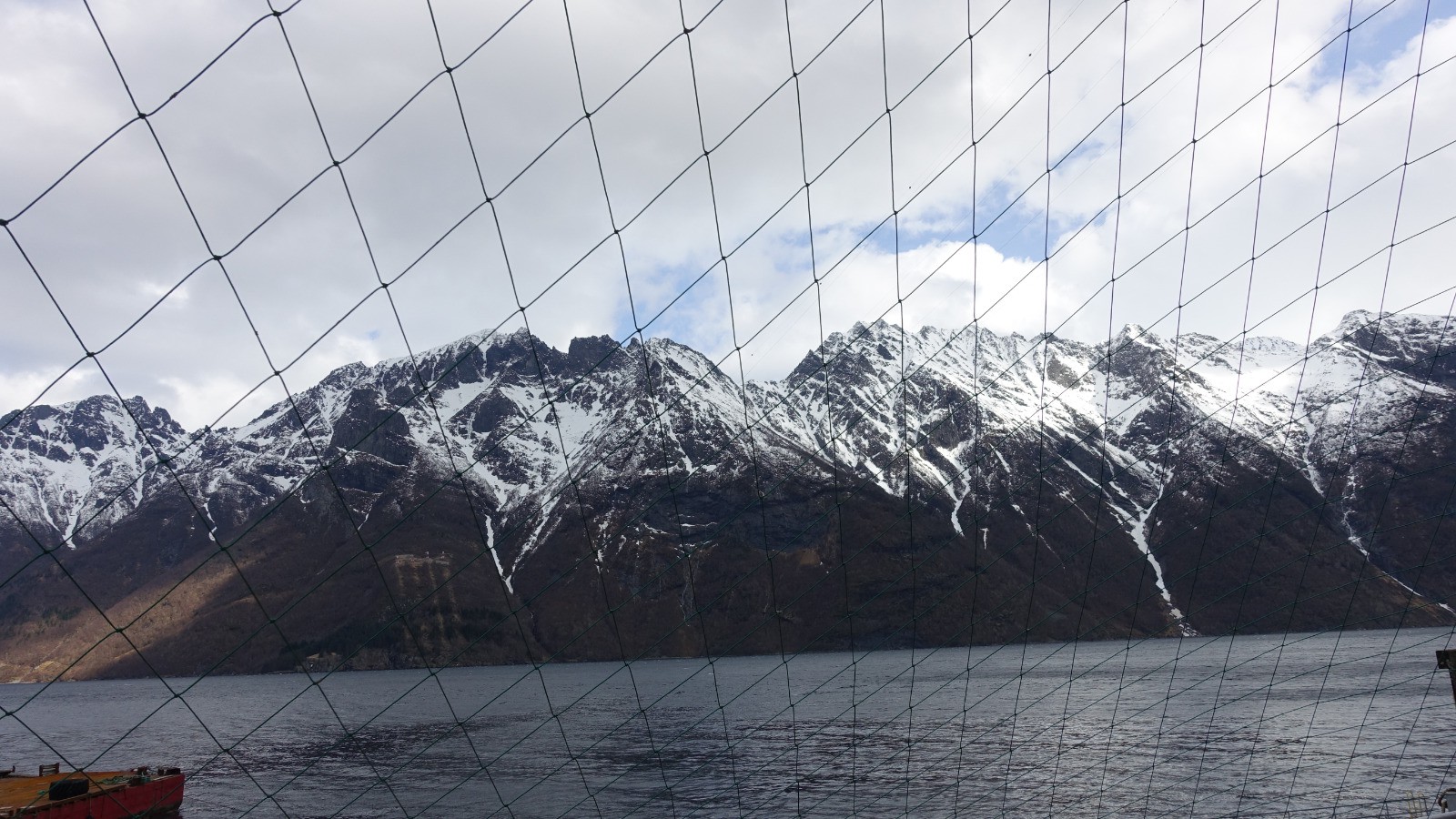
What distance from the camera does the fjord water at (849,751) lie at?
41.9m

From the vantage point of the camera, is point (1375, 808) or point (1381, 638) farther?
A: point (1381, 638)

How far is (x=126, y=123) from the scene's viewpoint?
9617mm

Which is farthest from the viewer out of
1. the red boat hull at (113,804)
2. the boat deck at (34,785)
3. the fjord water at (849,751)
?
the fjord water at (849,751)

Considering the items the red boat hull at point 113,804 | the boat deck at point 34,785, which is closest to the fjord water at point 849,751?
the boat deck at point 34,785

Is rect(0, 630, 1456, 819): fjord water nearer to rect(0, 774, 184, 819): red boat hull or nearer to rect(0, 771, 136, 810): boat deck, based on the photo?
rect(0, 771, 136, 810): boat deck

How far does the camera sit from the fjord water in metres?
41.9

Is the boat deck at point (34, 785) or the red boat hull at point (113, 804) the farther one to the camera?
the boat deck at point (34, 785)

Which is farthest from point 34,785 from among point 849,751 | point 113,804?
point 849,751

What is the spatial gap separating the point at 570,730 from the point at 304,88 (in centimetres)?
7585

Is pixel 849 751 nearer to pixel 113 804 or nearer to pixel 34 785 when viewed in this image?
pixel 113 804

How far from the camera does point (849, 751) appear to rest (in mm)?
58812

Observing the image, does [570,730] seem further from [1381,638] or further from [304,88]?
[1381,638]

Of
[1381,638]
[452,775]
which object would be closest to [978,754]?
[452,775]

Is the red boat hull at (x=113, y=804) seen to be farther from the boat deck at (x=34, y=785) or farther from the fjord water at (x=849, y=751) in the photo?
the fjord water at (x=849, y=751)
